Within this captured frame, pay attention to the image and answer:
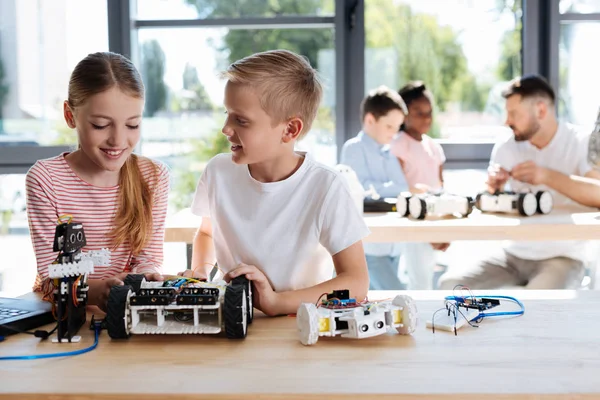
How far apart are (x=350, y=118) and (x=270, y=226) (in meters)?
2.78

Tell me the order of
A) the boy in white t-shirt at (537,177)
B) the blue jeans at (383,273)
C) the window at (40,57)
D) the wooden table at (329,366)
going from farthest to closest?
the window at (40,57)
the blue jeans at (383,273)
the boy in white t-shirt at (537,177)
the wooden table at (329,366)

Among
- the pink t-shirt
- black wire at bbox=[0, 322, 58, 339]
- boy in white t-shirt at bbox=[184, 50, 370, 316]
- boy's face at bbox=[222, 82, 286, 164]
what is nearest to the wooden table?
black wire at bbox=[0, 322, 58, 339]

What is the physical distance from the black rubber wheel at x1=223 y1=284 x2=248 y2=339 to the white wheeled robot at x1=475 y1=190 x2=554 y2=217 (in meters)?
1.94

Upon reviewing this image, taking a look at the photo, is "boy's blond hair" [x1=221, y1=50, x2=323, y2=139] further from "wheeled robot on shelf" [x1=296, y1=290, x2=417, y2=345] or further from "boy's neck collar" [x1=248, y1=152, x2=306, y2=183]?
"wheeled robot on shelf" [x1=296, y1=290, x2=417, y2=345]

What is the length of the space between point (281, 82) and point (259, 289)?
0.48m

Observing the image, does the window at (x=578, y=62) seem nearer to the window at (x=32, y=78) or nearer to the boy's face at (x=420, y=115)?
the boy's face at (x=420, y=115)

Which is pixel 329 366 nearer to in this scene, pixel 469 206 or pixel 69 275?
pixel 69 275

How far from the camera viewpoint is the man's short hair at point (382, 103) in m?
3.70

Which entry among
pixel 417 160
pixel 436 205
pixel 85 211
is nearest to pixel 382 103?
pixel 417 160

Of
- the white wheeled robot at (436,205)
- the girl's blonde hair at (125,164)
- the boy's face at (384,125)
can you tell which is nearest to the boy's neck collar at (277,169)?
the girl's blonde hair at (125,164)

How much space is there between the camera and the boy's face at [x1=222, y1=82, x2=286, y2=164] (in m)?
1.58

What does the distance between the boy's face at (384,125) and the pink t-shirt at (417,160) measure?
0.69 feet

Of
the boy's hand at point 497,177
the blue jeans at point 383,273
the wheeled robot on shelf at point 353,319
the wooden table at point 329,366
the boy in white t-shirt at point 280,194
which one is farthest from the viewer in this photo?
the blue jeans at point 383,273

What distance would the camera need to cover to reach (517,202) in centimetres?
294
